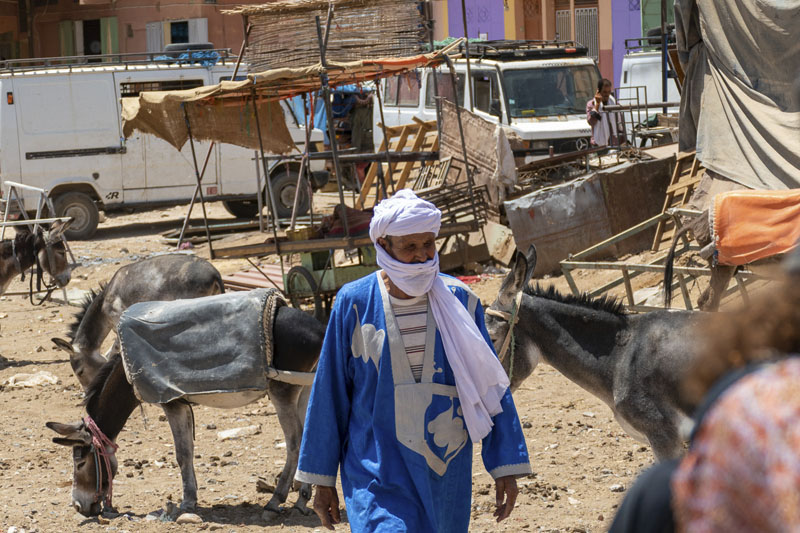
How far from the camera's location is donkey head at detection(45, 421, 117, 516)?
19.9 ft

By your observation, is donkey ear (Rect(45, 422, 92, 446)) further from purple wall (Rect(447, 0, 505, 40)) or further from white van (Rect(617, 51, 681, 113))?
purple wall (Rect(447, 0, 505, 40))

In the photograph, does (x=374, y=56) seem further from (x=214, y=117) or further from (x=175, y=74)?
(x=175, y=74)

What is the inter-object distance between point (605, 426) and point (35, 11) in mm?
26937

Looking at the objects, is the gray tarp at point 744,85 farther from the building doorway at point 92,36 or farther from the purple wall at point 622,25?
the building doorway at point 92,36

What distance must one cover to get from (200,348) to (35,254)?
6.67 meters

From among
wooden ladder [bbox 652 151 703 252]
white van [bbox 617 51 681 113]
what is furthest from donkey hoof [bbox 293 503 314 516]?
white van [bbox 617 51 681 113]

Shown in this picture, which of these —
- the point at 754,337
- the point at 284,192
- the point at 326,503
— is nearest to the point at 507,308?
the point at 326,503

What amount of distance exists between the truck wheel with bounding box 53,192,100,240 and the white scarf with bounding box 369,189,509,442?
1453 cm

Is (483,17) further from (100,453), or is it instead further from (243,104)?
(100,453)

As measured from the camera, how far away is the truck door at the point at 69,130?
16.7 m

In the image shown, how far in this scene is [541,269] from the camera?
12.1 meters

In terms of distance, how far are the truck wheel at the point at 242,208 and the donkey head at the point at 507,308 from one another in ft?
43.8

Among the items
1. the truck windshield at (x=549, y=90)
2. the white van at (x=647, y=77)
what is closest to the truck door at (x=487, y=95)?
the truck windshield at (x=549, y=90)

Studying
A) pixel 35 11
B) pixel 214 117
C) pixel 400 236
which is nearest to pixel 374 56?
pixel 214 117
